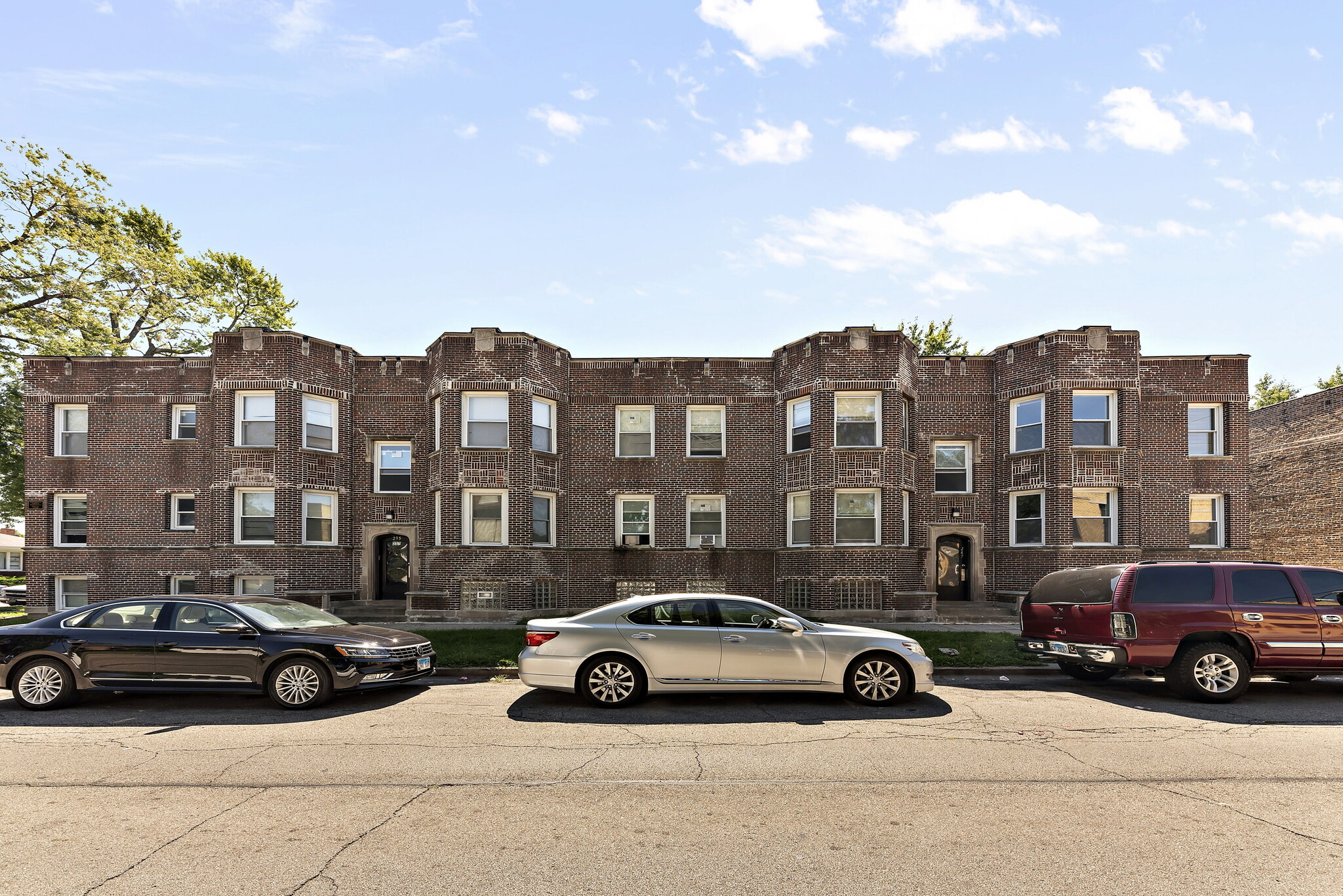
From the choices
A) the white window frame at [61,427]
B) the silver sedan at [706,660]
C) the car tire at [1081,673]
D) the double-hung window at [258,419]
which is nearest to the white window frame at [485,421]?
the double-hung window at [258,419]

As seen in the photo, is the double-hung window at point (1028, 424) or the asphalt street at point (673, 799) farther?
the double-hung window at point (1028, 424)

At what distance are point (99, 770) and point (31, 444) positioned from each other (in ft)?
62.0

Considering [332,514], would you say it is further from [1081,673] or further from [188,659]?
[1081,673]

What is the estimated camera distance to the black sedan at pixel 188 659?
29.4 ft

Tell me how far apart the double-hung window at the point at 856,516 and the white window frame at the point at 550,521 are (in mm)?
7568

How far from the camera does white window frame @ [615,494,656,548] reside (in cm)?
2031

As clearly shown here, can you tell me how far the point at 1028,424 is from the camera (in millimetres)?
19609

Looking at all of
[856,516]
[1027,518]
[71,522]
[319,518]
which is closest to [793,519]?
[856,516]

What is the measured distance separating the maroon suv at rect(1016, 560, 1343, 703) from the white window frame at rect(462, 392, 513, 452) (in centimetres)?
1365

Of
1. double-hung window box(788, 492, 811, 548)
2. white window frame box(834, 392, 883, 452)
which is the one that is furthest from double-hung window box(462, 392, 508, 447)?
white window frame box(834, 392, 883, 452)

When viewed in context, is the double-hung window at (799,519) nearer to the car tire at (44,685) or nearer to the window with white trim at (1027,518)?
the window with white trim at (1027,518)

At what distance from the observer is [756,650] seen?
8.78 meters

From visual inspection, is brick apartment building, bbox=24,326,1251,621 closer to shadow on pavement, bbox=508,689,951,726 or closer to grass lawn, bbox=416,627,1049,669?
grass lawn, bbox=416,627,1049,669

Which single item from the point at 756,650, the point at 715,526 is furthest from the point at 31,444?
the point at 756,650
